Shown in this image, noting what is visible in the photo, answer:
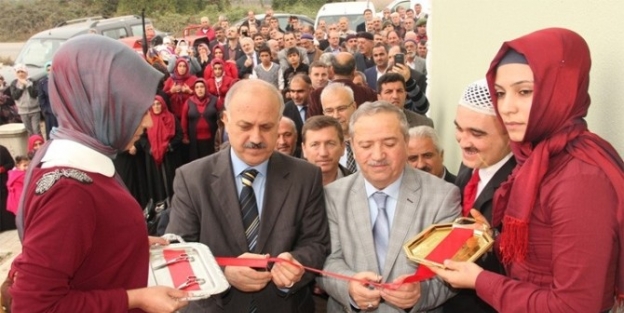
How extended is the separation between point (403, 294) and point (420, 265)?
184 mm

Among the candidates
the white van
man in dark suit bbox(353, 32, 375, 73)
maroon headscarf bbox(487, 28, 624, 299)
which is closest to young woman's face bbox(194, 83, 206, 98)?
man in dark suit bbox(353, 32, 375, 73)

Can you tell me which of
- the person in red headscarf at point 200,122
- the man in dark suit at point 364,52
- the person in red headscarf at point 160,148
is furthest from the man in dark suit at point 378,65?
the person in red headscarf at point 160,148

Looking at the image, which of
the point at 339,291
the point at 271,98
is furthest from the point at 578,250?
the point at 271,98

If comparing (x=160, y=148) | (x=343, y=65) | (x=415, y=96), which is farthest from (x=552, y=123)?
(x=160, y=148)

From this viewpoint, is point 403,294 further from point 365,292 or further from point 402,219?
point 402,219

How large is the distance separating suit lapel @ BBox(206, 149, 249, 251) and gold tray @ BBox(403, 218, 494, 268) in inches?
32.4

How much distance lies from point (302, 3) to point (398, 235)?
34429 millimetres

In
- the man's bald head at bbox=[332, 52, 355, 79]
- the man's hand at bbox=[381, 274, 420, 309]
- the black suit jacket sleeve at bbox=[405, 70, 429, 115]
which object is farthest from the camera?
the man's bald head at bbox=[332, 52, 355, 79]

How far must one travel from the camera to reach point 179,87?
32.5 feet

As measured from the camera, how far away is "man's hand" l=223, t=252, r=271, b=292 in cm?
267

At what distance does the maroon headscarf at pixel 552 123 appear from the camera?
198 centimetres

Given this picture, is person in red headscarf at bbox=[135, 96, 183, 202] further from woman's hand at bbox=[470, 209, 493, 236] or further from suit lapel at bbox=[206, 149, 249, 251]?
woman's hand at bbox=[470, 209, 493, 236]

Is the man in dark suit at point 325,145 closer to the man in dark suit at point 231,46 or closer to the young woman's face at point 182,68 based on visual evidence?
the young woman's face at point 182,68

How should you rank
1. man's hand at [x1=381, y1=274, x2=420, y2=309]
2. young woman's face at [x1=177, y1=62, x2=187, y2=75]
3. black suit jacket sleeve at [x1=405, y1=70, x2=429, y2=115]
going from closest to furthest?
man's hand at [x1=381, y1=274, x2=420, y2=309] < black suit jacket sleeve at [x1=405, y1=70, x2=429, y2=115] < young woman's face at [x1=177, y1=62, x2=187, y2=75]
